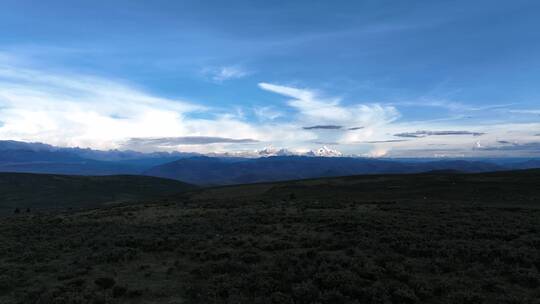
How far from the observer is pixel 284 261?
57.1 feet

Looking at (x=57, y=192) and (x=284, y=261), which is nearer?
(x=284, y=261)

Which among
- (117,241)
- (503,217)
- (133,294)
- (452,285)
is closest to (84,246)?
(117,241)

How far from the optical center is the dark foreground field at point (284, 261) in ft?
43.7

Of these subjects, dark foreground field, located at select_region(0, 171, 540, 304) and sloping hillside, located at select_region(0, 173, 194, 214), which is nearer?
dark foreground field, located at select_region(0, 171, 540, 304)

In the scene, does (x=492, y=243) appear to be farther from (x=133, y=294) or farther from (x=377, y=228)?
(x=133, y=294)

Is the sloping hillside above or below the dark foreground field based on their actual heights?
below

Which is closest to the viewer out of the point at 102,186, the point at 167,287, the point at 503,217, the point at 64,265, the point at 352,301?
the point at 352,301

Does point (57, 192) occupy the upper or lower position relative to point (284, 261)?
lower

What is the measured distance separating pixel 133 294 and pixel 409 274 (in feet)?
34.8

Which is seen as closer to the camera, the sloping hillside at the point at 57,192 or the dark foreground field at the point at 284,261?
the dark foreground field at the point at 284,261

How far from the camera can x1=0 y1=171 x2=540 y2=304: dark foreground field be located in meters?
13.3

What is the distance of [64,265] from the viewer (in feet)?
59.9

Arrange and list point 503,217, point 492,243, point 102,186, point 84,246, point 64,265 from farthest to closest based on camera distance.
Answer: point 102,186
point 503,217
point 84,246
point 492,243
point 64,265

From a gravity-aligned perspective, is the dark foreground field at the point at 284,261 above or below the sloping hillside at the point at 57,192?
above
